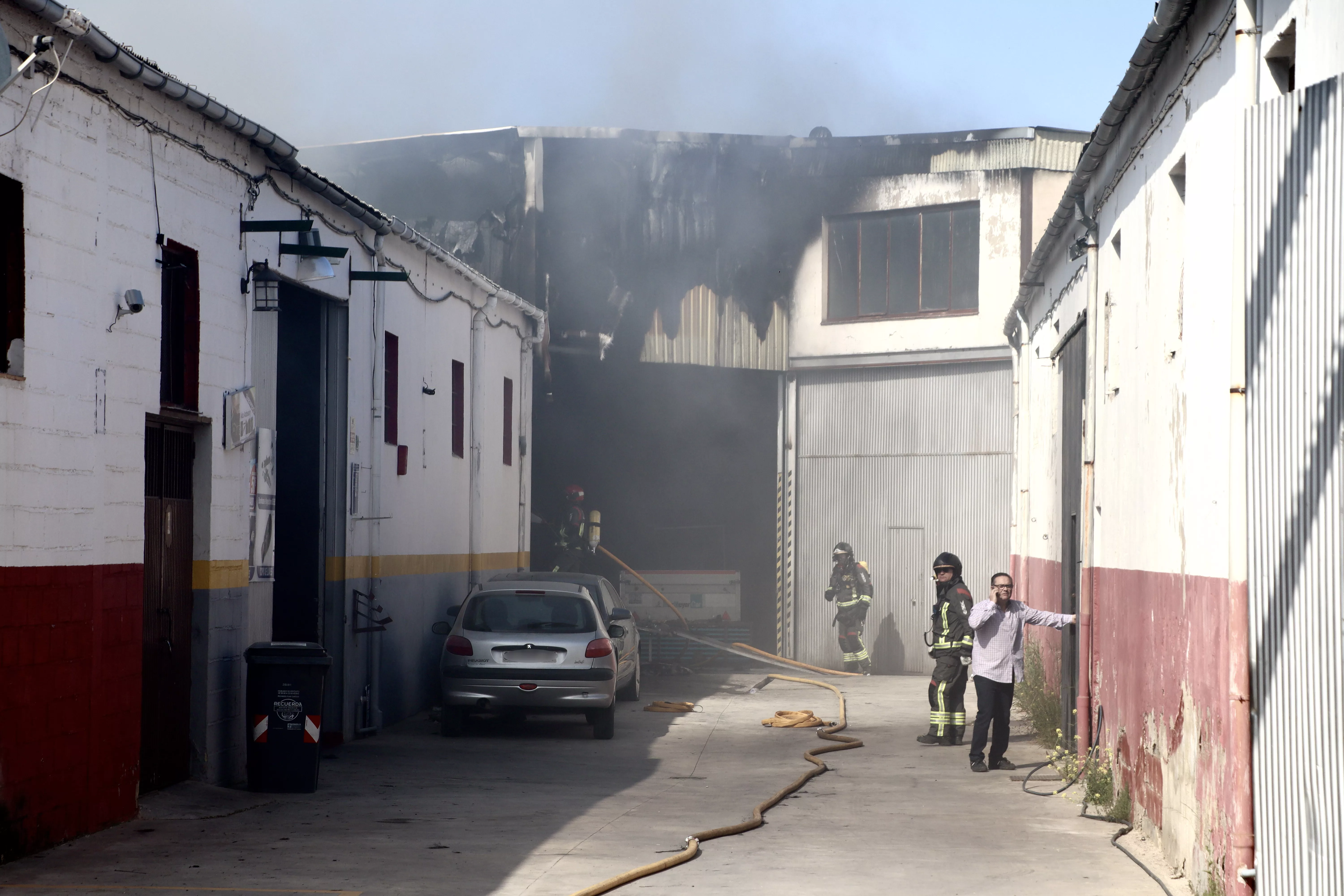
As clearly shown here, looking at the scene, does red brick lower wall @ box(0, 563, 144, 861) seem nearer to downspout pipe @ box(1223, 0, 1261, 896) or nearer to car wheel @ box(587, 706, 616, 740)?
car wheel @ box(587, 706, 616, 740)

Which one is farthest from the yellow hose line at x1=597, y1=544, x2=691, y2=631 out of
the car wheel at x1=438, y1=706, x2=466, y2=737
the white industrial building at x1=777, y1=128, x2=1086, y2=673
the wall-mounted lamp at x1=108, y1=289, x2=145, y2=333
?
the wall-mounted lamp at x1=108, y1=289, x2=145, y2=333

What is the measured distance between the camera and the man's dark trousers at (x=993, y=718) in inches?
513

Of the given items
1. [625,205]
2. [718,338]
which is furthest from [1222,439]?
[625,205]

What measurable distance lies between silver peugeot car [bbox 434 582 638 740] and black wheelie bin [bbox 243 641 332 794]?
11.4ft

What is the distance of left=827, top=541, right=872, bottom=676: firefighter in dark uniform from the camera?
77.5 ft

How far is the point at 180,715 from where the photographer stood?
11062 mm

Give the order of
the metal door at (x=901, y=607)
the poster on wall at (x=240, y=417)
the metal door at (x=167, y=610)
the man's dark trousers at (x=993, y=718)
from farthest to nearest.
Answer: the metal door at (x=901, y=607)
the man's dark trousers at (x=993, y=718)
the poster on wall at (x=240, y=417)
the metal door at (x=167, y=610)

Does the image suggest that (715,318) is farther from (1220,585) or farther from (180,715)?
(1220,585)

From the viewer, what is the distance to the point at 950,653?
14594 millimetres

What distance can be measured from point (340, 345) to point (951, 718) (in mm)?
7237

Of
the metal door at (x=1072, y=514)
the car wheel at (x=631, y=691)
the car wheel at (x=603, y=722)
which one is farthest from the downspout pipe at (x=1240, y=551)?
the car wheel at (x=631, y=691)

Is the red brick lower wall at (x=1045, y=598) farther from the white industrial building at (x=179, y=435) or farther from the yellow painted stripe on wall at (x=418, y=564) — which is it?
the white industrial building at (x=179, y=435)

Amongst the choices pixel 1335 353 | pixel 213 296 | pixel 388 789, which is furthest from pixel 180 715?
pixel 1335 353

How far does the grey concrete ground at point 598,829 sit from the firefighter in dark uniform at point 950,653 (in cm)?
32
